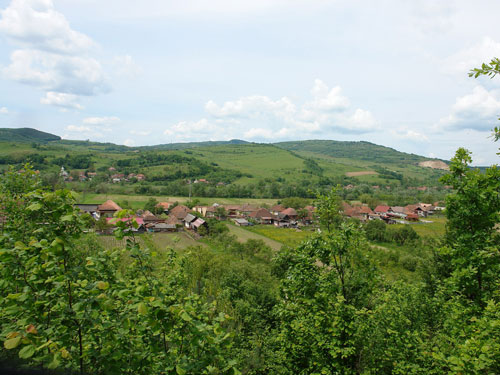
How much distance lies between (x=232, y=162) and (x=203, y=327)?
190 meters

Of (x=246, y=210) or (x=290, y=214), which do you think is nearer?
(x=290, y=214)

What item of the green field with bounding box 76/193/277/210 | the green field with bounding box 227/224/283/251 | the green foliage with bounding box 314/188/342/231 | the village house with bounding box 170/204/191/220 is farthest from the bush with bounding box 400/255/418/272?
the green field with bounding box 76/193/277/210

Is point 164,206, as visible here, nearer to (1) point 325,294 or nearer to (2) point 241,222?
(2) point 241,222

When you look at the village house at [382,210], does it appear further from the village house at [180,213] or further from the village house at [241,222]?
the village house at [180,213]

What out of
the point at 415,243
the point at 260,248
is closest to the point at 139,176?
the point at 260,248

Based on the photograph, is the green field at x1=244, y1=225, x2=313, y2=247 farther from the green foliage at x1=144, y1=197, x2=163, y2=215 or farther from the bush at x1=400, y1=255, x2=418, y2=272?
the green foliage at x1=144, y1=197, x2=163, y2=215

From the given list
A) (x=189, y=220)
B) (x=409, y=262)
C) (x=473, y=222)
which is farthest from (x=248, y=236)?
(x=473, y=222)

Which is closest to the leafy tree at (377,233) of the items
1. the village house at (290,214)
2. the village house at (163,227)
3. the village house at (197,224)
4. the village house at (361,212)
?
the village house at (361,212)

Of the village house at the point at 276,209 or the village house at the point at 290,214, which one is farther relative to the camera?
the village house at the point at 276,209

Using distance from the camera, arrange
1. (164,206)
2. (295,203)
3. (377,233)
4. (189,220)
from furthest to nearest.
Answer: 1. (295,203)
2. (164,206)
3. (189,220)
4. (377,233)

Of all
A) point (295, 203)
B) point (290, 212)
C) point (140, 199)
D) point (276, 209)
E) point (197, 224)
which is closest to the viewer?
point (197, 224)

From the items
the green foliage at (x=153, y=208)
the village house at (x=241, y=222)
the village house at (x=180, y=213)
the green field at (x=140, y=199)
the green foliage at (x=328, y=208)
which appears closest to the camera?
the green foliage at (x=328, y=208)

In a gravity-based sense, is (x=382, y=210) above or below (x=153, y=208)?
above

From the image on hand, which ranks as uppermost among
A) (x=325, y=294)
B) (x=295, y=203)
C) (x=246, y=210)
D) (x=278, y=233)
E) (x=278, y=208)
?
(x=325, y=294)
